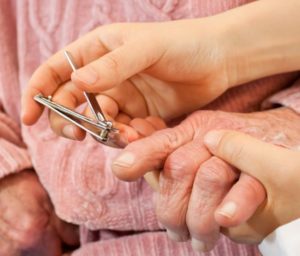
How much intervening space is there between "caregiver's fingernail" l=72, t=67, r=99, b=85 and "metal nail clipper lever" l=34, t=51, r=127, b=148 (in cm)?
5

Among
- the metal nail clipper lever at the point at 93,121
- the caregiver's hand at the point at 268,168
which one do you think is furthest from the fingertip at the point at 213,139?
the metal nail clipper lever at the point at 93,121

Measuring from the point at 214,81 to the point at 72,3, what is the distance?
0.28 m

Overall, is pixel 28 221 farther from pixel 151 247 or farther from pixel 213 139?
pixel 213 139

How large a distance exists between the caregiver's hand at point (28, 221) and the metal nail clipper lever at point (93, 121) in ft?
0.72

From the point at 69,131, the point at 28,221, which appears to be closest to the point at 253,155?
the point at 69,131

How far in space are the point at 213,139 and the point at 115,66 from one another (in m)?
0.15

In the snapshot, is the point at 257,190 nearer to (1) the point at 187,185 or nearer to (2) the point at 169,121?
(1) the point at 187,185

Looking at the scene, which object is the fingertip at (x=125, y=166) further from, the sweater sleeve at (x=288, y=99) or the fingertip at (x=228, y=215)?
the sweater sleeve at (x=288, y=99)

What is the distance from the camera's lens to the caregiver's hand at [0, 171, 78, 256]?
2.49 ft

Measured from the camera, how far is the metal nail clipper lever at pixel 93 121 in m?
0.57

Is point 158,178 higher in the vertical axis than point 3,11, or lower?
lower

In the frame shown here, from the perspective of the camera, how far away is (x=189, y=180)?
549 mm

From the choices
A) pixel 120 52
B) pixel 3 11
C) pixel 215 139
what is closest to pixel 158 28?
pixel 120 52

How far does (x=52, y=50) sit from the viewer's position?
827 millimetres
